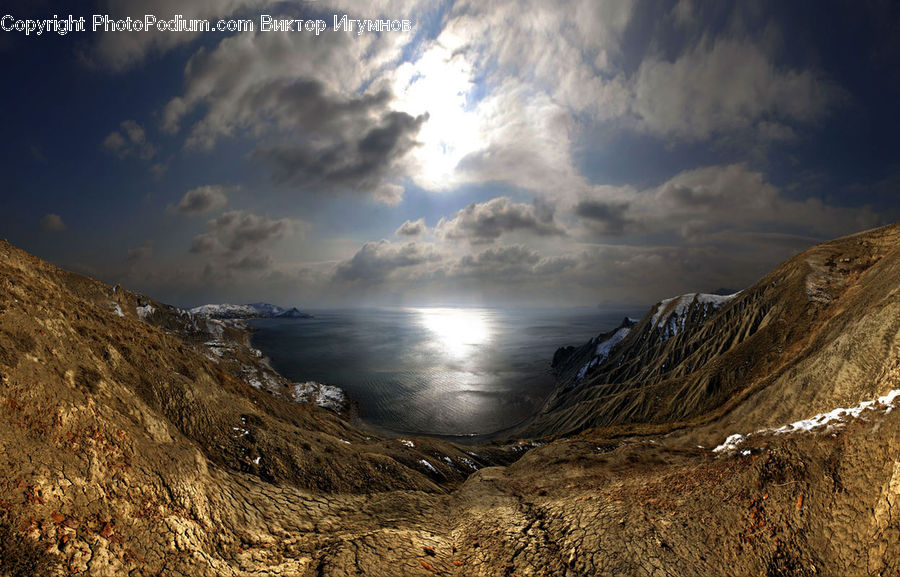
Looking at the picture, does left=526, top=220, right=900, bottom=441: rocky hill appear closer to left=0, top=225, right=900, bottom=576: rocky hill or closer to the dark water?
left=0, top=225, right=900, bottom=576: rocky hill

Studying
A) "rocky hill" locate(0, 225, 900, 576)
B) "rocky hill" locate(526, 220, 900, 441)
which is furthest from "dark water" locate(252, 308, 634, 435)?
"rocky hill" locate(0, 225, 900, 576)

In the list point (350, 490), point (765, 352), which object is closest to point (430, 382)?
point (765, 352)

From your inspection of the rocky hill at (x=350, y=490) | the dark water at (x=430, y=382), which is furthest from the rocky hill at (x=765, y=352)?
the dark water at (x=430, y=382)

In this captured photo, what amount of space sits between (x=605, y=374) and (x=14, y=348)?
10068 centimetres

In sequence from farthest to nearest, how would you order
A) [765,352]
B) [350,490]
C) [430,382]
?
[430,382] → [765,352] → [350,490]

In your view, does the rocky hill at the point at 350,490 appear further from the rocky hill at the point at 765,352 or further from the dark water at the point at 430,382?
the dark water at the point at 430,382

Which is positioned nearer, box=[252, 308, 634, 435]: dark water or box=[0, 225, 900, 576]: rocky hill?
box=[0, 225, 900, 576]: rocky hill

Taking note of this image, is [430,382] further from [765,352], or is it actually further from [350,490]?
[350,490]

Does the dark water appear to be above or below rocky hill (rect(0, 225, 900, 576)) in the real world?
below

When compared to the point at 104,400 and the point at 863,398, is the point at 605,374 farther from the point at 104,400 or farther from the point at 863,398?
the point at 104,400

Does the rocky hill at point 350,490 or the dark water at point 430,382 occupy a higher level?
the rocky hill at point 350,490

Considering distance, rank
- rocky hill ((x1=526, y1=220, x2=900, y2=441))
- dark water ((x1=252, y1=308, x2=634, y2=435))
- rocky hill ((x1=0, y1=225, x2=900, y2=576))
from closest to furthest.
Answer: rocky hill ((x1=0, y1=225, x2=900, y2=576)) → rocky hill ((x1=526, y1=220, x2=900, y2=441)) → dark water ((x1=252, y1=308, x2=634, y2=435))

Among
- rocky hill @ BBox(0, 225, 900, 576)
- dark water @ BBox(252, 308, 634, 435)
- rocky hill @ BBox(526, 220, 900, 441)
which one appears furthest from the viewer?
dark water @ BBox(252, 308, 634, 435)

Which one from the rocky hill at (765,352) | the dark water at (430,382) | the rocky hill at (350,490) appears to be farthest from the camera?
the dark water at (430,382)
